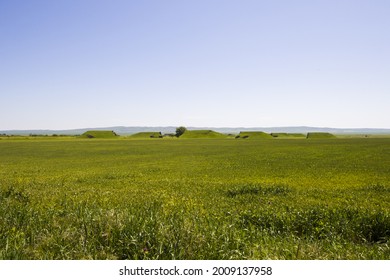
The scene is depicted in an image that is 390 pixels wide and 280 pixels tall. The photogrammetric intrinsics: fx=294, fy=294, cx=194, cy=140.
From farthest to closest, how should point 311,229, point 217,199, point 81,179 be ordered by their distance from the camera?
1. point 81,179
2. point 217,199
3. point 311,229

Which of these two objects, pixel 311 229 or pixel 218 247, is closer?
pixel 218 247

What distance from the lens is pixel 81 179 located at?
2430 centimetres

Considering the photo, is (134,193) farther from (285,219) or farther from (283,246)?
(283,246)

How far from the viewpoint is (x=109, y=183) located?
22.5 metres

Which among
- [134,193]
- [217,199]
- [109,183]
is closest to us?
[217,199]

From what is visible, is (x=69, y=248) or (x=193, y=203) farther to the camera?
(x=193, y=203)
